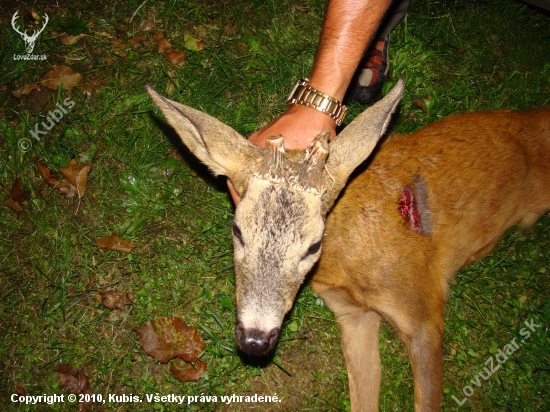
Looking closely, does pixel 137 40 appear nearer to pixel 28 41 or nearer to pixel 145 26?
pixel 145 26

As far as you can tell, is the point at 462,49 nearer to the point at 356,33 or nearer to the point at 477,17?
the point at 477,17

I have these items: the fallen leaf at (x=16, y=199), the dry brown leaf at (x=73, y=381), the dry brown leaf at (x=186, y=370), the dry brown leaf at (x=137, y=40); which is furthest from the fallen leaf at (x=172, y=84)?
the dry brown leaf at (x=73, y=381)

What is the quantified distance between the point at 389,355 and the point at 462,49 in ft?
12.3

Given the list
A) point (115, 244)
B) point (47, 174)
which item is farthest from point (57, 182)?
point (115, 244)

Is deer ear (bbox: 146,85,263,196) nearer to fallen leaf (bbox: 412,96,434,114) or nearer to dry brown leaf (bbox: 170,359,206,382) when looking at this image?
dry brown leaf (bbox: 170,359,206,382)

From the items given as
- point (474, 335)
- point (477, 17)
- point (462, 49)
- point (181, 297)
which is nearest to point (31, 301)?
point (181, 297)

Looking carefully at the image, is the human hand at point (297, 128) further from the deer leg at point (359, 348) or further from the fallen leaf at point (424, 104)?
the fallen leaf at point (424, 104)

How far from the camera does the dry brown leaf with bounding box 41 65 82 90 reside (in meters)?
5.05

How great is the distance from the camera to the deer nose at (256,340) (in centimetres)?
296

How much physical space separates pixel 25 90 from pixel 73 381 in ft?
9.77

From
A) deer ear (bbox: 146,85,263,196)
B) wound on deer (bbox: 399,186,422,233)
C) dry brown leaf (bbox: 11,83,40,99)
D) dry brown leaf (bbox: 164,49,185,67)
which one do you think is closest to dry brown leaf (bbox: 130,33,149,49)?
dry brown leaf (bbox: 164,49,185,67)

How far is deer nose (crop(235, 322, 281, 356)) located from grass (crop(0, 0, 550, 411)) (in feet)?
4.76

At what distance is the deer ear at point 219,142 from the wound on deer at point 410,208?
1.41 meters

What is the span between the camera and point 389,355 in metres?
4.61
